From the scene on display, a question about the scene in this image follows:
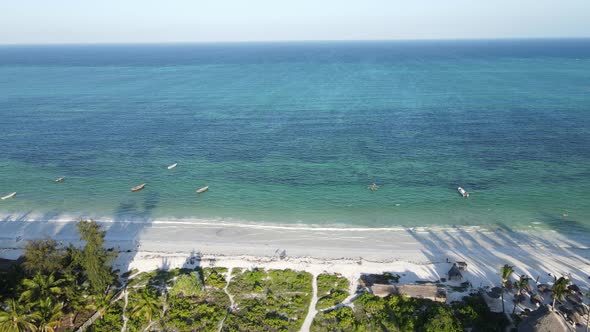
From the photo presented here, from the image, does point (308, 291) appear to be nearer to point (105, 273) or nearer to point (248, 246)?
point (248, 246)

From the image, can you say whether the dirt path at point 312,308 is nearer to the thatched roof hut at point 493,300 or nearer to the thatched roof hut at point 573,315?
the thatched roof hut at point 493,300

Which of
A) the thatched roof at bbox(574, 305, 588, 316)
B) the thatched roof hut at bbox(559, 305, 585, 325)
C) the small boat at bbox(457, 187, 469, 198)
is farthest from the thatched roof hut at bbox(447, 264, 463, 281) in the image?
the small boat at bbox(457, 187, 469, 198)

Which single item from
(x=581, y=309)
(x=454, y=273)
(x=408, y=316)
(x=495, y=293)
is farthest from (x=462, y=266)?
(x=408, y=316)

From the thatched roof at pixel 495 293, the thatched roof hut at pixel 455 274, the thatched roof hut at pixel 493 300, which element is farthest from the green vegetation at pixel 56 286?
the thatched roof at pixel 495 293

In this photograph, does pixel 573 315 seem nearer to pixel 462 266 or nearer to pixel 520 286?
pixel 520 286

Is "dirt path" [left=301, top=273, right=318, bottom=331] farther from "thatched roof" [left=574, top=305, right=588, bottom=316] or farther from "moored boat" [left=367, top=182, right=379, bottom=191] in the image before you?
"moored boat" [left=367, top=182, right=379, bottom=191]

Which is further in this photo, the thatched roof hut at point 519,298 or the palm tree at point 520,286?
the thatched roof hut at point 519,298
